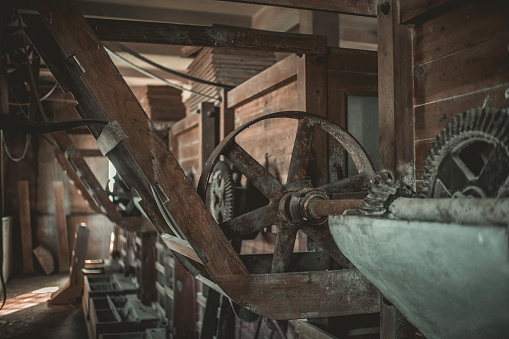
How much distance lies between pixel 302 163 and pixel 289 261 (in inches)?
19.8

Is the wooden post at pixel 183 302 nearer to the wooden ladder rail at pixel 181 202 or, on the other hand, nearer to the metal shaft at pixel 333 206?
the wooden ladder rail at pixel 181 202

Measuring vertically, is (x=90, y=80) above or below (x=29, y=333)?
above

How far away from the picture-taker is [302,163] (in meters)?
A: 2.60

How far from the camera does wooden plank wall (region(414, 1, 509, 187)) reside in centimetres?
189

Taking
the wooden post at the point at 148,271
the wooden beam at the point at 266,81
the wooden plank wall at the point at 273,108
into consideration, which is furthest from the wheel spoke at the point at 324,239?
the wooden post at the point at 148,271

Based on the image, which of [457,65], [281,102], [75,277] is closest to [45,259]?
[75,277]

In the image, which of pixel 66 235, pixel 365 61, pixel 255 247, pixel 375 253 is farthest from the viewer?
pixel 66 235

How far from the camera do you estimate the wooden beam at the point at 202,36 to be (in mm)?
2766

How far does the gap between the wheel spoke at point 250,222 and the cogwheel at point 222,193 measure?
34.9 inches

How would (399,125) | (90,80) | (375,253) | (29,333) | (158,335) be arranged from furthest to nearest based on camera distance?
1. (29,333)
2. (158,335)
3. (399,125)
4. (90,80)
5. (375,253)

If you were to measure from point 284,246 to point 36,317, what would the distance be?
22.4 ft

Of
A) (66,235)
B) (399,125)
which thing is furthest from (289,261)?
(66,235)

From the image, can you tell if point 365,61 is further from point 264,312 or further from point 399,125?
point 264,312

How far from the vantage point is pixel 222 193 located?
138 inches
